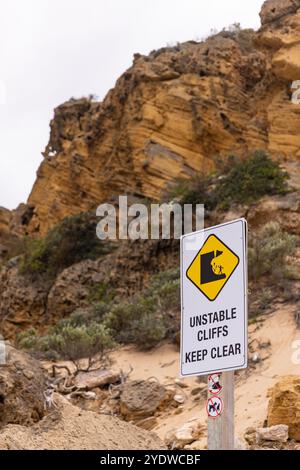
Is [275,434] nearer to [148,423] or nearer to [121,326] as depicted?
[148,423]

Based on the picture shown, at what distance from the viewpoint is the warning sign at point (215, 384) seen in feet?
10.3

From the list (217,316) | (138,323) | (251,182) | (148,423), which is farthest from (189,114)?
(217,316)

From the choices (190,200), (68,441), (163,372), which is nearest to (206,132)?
(190,200)

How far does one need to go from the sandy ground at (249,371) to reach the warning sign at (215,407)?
20.2 ft

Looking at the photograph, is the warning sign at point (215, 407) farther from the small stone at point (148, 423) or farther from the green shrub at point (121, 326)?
the green shrub at point (121, 326)

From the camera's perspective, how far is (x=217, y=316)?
10.2ft

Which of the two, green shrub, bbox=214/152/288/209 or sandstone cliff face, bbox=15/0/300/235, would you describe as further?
sandstone cliff face, bbox=15/0/300/235

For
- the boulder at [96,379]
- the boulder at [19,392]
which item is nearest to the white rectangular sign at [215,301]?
the boulder at [19,392]

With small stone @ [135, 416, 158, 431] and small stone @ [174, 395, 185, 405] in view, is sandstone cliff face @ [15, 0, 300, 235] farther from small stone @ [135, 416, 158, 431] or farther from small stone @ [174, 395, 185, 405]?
small stone @ [135, 416, 158, 431]

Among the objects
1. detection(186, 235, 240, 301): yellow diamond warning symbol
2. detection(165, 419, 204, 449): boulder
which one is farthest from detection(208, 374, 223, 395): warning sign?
detection(165, 419, 204, 449): boulder

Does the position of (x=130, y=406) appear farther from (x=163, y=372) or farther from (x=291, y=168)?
(x=291, y=168)

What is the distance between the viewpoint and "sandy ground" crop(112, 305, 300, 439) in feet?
33.9

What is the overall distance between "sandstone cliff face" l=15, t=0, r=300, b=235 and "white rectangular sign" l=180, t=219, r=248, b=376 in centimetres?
1927
